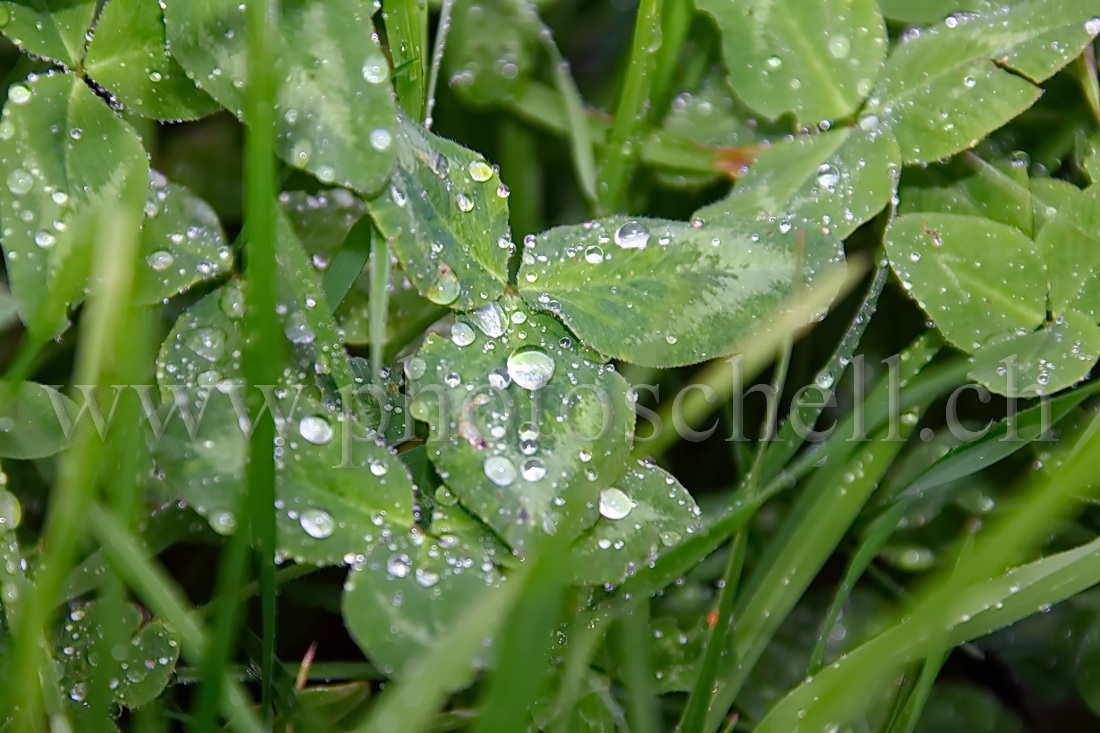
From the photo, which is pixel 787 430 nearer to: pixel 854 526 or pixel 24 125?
pixel 854 526

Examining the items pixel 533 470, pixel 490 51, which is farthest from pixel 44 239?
pixel 490 51

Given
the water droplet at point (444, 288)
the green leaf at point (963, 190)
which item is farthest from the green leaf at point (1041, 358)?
the water droplet at point (444, 288)

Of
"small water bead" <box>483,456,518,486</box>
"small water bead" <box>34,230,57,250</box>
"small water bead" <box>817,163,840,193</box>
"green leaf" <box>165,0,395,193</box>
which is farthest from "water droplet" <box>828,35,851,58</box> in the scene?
"small water bead" <box>34,230,57,250</box>

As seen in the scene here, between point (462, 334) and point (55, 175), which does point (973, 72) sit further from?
point (55, 175)

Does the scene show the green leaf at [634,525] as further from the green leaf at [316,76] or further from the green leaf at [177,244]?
the green leaf at [177,244]

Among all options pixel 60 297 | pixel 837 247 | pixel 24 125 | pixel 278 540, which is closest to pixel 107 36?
pixel 24 125
